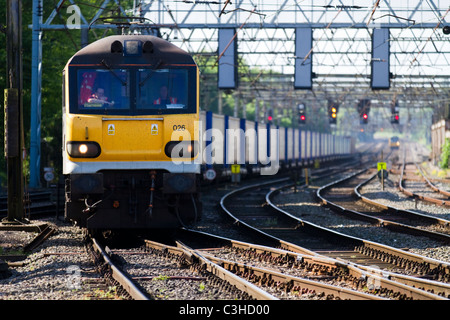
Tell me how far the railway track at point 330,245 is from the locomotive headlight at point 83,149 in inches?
126

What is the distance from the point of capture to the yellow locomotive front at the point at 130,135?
11.3 metres

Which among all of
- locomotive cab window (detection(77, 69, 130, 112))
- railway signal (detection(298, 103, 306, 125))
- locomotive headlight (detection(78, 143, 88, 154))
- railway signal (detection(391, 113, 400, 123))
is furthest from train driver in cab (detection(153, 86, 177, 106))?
railway signal (detection(391, 113, 400, 123))

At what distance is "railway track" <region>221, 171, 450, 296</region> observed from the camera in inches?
368

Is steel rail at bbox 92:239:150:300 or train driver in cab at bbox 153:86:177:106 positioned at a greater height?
train driver in cab at bbox 153:86:177:106

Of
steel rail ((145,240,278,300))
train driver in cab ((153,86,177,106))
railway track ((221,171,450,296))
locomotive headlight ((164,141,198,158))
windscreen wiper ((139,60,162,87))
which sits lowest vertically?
railway track ((221,171,450,296))

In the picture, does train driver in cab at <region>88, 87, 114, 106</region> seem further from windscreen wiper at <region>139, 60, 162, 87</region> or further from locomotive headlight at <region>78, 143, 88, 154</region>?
locomotive headlight at <region>78, 143, 88, 154</region>

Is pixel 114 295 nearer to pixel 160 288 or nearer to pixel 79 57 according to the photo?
pixel 160 288

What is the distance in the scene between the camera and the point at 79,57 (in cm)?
1153

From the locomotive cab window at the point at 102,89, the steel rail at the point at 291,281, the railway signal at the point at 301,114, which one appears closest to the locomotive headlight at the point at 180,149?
the locomotive cab window at the point at 102,89

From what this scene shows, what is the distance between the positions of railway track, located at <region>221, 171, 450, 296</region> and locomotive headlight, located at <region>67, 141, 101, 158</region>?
126 inches

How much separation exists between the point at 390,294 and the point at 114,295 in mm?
2816

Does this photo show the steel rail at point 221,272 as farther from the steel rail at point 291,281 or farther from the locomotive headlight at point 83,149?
the locomotive headlight at point 83,149

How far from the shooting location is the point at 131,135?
37.2 feet
